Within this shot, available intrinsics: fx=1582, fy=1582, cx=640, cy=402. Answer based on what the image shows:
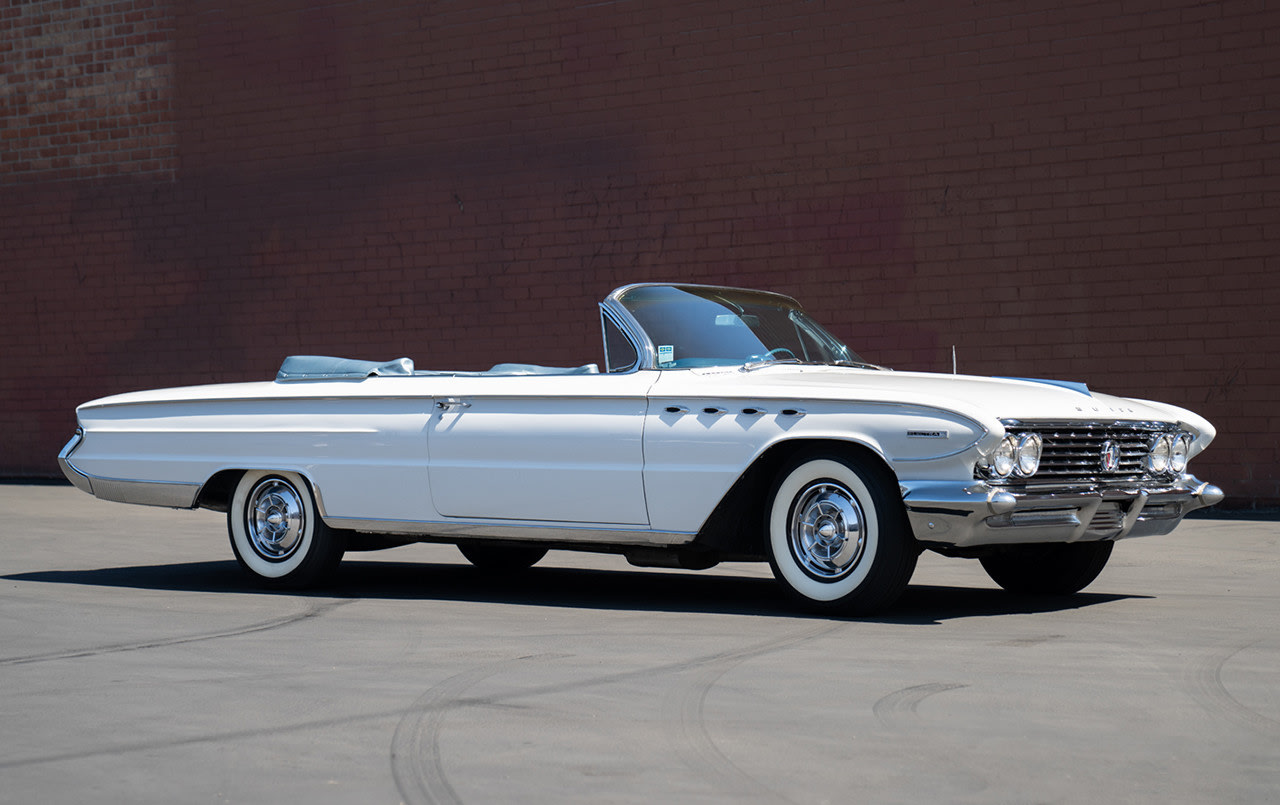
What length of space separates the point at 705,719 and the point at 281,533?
13.9 ft

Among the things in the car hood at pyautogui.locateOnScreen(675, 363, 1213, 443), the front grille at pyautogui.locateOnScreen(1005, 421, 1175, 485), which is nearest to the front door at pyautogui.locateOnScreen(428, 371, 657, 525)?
the car hood at pyautogui.locateOnScreen(675, 363, 1213, 443)

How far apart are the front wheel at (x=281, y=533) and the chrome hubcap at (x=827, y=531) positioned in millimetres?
2662

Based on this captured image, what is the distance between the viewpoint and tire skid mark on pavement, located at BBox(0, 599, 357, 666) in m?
5.87

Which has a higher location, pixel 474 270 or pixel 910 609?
pixel 474 270

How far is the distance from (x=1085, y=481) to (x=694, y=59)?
8783mm

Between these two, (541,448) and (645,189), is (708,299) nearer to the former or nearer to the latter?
(541,448)

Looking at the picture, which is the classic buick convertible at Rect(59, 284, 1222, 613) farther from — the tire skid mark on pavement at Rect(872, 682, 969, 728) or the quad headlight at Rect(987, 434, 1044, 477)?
the tire skid mark on pavement at Rect(872, 682, 969, 728)

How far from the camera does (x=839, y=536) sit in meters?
6.67

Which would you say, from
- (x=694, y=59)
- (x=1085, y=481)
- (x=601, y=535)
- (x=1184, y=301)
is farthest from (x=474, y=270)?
(x=1085, y=481)

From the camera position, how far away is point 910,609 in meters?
7.08

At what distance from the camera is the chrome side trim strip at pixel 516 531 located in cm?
715

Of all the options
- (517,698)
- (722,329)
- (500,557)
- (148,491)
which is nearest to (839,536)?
(722,329)

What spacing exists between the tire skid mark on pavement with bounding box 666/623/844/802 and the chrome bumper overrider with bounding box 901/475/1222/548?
61cm

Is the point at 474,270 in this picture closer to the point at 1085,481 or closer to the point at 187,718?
the point at 1085,481
